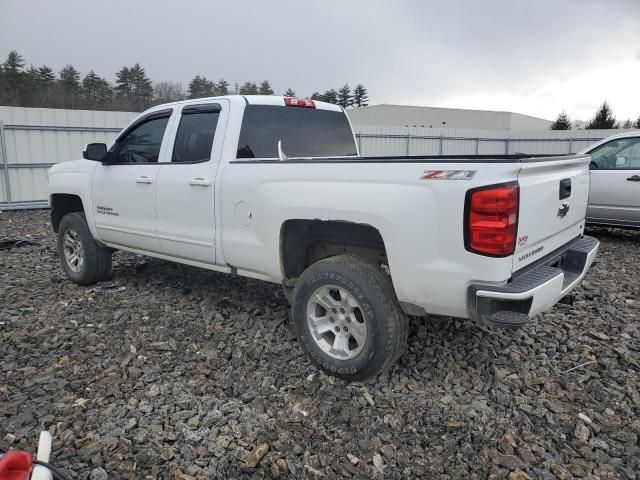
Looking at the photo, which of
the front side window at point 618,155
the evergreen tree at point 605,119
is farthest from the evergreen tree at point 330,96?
the front side window at point 618,155

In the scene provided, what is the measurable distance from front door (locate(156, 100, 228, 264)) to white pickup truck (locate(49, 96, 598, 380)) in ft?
0.04

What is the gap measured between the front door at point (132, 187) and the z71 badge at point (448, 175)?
2.69 metres

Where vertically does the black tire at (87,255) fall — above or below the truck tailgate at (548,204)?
below

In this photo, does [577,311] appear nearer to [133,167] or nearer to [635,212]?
[635,212]

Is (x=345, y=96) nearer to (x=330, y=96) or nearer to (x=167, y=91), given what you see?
(x=330, y=96)

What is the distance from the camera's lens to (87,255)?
213 inches

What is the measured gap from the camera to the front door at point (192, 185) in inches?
159

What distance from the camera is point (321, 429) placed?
2.85 metres

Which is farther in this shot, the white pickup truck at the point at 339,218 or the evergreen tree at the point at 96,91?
the evergreen tree at the point at 96,91

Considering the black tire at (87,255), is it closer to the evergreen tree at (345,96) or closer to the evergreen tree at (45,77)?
the evergreen tree at (45,77)

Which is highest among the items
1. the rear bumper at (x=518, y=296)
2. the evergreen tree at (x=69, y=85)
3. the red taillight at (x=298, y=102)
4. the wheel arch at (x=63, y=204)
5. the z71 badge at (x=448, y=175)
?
the evergreen tree at (x=69, y=85)

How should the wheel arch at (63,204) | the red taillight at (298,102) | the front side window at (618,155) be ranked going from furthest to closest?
the front side window at (618,155), the wheel arch at (63,204), the red taillight at (298,102)

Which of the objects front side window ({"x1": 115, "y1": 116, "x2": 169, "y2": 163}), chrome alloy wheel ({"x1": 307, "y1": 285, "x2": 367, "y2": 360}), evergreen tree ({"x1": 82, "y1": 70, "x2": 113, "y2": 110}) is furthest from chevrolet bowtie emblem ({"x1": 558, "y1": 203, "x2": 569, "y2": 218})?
evergreen tree ({"x1": 82, "y1": 70, "x2": 113, "y2": 110})

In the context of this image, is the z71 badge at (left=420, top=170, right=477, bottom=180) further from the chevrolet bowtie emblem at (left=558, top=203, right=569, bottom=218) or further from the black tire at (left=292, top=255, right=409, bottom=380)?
the chevrolet bowtie emblem at (left=558, top=203, right=569, bottom=218)
